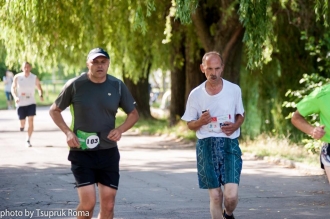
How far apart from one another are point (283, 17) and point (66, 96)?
1312cm

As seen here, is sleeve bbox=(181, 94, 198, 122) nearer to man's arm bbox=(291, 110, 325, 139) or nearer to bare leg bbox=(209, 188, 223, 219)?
bare leg bbox=(209, 188, 223, 219)

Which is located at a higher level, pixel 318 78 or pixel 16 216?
pixel 318 78

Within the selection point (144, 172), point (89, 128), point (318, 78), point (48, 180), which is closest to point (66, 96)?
point (89, 128)

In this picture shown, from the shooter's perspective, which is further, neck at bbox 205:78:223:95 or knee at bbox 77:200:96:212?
neck at bbox 205:78:223:95

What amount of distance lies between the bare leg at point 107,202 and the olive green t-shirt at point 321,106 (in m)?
1.85

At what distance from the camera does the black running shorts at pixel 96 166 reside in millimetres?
7344

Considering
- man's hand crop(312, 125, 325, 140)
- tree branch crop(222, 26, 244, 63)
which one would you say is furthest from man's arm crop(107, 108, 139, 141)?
tree branch crop(222, 26, 244, 63)

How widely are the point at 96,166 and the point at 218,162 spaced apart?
1.32 meters

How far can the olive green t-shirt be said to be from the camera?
706cm

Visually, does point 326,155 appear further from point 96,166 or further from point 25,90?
point 25,90

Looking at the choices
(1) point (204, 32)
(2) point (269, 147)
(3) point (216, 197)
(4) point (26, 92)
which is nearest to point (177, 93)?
(1) point (204, 32)

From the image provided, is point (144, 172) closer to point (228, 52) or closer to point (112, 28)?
point (228, 52)

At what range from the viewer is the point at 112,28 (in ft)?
68.6

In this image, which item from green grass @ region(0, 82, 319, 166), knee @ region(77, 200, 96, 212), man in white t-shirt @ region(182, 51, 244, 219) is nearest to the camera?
knee @ region(77, 200, 96, 212)
